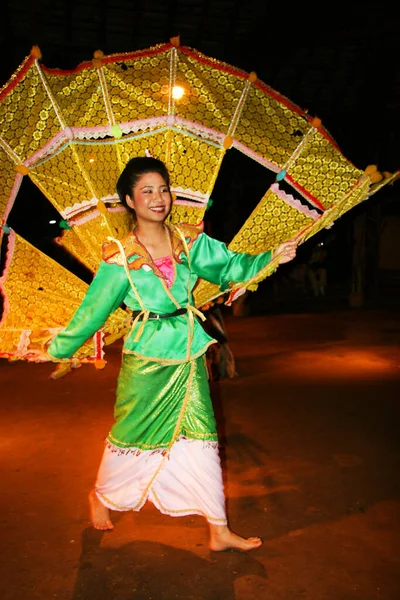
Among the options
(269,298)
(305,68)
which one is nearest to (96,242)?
(305,68)

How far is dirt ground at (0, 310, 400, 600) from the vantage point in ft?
8.31

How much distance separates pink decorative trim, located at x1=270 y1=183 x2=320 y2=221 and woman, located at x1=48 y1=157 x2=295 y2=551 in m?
0.41

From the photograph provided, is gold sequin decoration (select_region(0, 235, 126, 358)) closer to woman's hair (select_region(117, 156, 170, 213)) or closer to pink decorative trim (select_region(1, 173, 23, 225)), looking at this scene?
pink decorative trim (select_region(1, 173, 23, 225))

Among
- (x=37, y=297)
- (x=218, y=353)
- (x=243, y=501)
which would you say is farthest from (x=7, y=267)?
(x=218, y=353)

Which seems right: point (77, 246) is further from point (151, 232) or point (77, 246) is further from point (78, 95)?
point (78, 95)

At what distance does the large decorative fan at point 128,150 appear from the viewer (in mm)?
2852

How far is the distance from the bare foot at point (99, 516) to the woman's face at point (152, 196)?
1493mm

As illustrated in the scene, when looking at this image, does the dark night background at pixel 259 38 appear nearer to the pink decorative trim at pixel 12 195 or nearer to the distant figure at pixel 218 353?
the distant figure at pixel 218 353

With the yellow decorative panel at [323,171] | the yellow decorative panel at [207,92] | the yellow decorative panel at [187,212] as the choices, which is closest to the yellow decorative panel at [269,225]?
the yellow decorative panel at [323,171]

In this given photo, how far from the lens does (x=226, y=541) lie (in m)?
2.71

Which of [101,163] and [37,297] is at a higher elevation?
[101,163]

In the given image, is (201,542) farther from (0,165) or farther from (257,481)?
(0,165)

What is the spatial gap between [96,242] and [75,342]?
0.62 metres

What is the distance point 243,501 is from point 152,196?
1.88 meters
